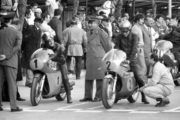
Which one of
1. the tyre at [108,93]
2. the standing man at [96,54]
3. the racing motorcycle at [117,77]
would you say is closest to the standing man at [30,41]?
the standing man at [96,54]

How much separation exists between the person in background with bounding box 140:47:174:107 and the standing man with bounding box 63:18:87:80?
6.93 meters

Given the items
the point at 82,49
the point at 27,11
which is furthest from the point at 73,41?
the point at 27,11

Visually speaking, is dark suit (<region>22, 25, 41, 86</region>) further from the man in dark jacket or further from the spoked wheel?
the spoked wheel

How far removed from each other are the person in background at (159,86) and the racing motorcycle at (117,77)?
0.35 m

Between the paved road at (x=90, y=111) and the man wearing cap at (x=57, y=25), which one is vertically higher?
the man wearing cap at (x=57, y=25)

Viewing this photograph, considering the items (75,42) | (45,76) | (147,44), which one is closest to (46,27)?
(147,44)

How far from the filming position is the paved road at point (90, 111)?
12.3m

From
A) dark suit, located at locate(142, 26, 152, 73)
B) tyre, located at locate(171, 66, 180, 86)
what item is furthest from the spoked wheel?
tyre, located at locate(171, 66, 180, 86)

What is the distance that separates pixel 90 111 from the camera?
1320cm

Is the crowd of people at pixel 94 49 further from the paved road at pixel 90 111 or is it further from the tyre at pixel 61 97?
the tyre at pixel 61 97

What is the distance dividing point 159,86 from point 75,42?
7.40m

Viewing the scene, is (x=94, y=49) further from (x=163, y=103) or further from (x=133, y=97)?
(x=163, y=103)

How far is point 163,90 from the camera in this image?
13898mm

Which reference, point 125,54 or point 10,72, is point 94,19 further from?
point 10,72
